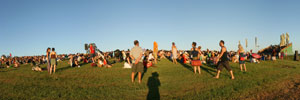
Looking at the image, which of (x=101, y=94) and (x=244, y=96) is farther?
(x=101, y=94)

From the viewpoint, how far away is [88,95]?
5402mm

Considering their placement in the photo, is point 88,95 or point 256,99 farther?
point 88,95

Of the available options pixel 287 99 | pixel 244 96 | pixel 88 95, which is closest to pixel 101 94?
pixel 88 95

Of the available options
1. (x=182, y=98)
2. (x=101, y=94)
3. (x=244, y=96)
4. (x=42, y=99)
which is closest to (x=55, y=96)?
(x=42, y=99)

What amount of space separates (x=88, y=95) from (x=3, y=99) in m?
2.70

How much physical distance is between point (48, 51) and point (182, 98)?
36.1ft

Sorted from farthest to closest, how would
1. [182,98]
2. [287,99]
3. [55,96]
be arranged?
[55,96]
[182,98]
[287,99]

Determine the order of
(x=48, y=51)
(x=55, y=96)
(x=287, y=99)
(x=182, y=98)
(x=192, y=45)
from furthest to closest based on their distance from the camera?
(x=48, y=51)
(x=192, y=45)
(x=55, y=96)
(x=182, y=98)
(x=287, y=99)

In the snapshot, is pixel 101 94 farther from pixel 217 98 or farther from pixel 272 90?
pixel 272 90

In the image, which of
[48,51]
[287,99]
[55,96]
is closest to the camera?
[287,99]

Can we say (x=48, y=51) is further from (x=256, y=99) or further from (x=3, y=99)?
(x=256, y=99)

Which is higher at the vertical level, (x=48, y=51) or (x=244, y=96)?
(x=48, y=51)

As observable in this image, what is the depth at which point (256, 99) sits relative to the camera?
180 inches

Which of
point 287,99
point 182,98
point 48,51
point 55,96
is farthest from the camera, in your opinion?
point 48,51
